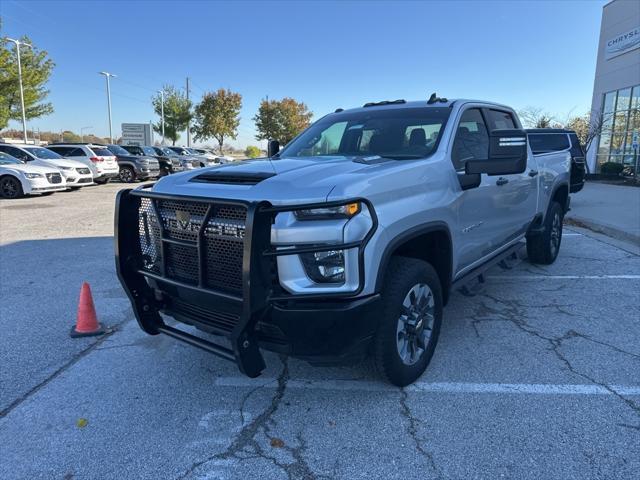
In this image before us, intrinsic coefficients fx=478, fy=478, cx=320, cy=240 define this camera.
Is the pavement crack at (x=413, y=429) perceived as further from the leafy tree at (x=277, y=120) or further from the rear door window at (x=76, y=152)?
the leafy tree at (x=277, y=120)

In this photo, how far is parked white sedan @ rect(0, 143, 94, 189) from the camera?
16.0 metres

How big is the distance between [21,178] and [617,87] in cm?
2666

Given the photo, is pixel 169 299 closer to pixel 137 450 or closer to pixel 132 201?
pixel 132 201

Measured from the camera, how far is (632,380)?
11.2 ft

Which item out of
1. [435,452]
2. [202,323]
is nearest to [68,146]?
[202,323]

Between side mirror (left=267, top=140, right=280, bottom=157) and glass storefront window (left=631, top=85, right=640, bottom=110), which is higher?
glass storefront window (left=631, top=85, right=640, bottom=110)

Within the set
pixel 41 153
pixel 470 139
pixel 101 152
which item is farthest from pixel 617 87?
pixel 41 153

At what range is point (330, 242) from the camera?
257 cm

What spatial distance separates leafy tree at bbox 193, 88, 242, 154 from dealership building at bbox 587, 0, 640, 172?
123 ft

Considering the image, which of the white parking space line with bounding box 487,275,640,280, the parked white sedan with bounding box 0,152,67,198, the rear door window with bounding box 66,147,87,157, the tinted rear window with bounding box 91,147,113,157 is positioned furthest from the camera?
the tinted rear window with bounding box 91,147,113,157

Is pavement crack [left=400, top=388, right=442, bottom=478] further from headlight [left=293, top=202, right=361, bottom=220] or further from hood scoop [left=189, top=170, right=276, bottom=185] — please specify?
hood scoop [left=189, top=170, right=276, bottom=185]

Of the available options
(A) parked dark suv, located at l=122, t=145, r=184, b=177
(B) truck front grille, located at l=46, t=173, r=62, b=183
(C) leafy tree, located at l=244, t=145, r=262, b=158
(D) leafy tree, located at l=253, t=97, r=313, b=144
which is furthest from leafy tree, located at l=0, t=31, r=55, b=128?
(C) leafy tree, located at l=244, t=145, r=262, b=158

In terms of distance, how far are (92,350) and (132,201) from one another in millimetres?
1497

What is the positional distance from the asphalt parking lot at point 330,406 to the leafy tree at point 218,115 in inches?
1989
